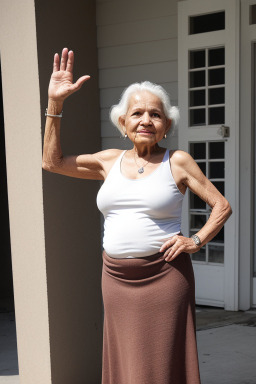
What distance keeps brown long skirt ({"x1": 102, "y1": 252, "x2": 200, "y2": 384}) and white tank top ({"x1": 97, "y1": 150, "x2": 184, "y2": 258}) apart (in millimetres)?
55

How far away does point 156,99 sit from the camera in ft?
6.22

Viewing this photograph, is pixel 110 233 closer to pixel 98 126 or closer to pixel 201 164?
pixel 98 126

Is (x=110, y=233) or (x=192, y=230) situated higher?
(x=110, y=233)

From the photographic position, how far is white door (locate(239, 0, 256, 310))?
158 inches

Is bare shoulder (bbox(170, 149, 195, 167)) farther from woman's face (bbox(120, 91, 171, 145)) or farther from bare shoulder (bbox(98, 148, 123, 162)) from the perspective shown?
bare shoulder (bbox(98, 148, 123, 162))

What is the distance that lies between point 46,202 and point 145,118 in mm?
697

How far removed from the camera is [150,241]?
6.12 ft

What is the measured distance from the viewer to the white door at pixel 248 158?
4012 mm

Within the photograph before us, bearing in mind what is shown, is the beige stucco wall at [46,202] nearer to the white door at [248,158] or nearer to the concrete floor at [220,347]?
the concrete floor at [220,347]

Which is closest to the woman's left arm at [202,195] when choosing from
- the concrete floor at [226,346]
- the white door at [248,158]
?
the concrete floor at [226,346]

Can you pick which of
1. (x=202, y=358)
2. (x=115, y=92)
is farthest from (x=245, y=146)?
(x=202, y=358)

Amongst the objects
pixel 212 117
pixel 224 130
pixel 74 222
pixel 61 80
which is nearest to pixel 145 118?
pixel 61 80

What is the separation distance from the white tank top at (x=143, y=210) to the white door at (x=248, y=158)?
2353mm

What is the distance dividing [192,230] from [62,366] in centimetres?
224
